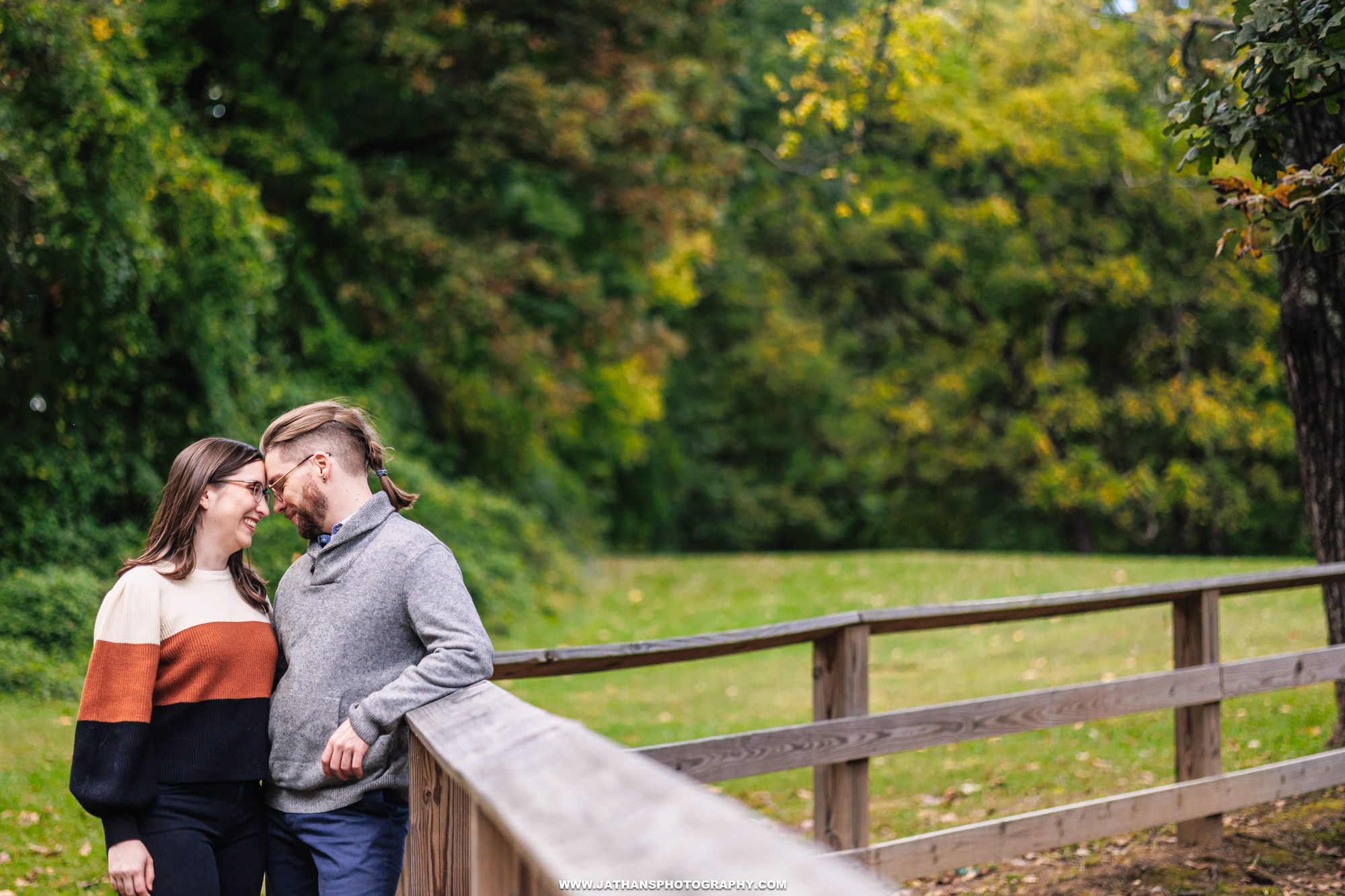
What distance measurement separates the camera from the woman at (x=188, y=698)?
7.69 feet

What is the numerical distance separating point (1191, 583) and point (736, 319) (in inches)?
910

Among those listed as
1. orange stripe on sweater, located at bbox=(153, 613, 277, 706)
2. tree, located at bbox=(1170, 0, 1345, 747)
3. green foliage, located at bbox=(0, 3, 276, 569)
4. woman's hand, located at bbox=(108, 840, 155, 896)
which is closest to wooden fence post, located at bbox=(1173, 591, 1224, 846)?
tree, located at bbox=(1170, 0, 1345, 747)

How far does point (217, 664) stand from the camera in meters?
2.54

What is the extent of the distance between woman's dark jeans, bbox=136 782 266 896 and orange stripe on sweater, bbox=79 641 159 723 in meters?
0.22

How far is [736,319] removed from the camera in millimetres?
27688

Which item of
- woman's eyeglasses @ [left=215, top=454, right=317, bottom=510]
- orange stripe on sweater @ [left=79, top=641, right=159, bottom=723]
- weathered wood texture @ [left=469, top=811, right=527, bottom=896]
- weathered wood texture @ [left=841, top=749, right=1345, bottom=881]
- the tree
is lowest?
weathered wood texture @ [left=841, top=749, right=1345, bottom=881]

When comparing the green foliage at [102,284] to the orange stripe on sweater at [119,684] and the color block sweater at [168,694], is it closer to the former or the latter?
the color block sweater at [168,694]

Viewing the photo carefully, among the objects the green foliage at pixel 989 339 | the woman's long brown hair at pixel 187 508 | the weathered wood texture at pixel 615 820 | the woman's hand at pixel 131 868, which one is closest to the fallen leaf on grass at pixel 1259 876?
the weathered wood texture at pixel 615 820

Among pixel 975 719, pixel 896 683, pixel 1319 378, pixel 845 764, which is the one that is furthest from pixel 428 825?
pixel 896 683

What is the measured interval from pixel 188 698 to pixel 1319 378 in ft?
18.3

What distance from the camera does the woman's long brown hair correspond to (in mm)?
2578

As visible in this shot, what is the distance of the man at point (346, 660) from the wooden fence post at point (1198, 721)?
3.79m

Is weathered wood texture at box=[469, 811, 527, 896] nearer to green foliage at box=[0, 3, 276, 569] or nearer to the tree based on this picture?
the tree

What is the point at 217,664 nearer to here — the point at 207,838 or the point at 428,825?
the point at 207,838
